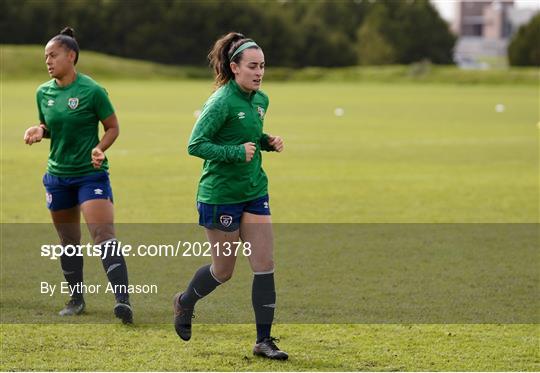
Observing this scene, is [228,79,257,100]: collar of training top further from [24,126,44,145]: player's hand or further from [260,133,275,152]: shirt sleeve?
[24,126,44,145]: player's hand

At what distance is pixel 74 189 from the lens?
886 centimetres

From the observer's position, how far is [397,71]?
96125mm

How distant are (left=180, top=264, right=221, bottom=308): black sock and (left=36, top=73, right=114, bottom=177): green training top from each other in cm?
143

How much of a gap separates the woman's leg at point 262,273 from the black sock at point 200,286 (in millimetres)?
353

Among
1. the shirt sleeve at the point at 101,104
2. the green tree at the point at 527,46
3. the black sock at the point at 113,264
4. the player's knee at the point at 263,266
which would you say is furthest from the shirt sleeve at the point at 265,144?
the green tree at the point at 527,46

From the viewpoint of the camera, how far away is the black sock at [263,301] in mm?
7574

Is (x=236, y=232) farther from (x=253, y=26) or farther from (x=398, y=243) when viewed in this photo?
(x=253, y=26)

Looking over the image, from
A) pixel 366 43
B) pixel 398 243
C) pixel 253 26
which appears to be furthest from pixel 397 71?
pixel 398 243

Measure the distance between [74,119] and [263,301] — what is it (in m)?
2.22

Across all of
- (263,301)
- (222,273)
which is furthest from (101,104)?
(263,301)

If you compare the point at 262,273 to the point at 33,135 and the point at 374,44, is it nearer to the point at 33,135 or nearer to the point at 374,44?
the point at 33,135

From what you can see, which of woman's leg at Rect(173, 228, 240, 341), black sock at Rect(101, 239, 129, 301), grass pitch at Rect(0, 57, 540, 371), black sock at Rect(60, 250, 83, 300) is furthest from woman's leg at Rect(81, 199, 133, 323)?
woman's leg at Rect(173, 228, 240, 341)

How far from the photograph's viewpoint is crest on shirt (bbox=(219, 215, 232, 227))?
24.4 ft

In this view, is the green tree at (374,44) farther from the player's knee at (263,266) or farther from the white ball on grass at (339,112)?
the player's knee at (263,266)
